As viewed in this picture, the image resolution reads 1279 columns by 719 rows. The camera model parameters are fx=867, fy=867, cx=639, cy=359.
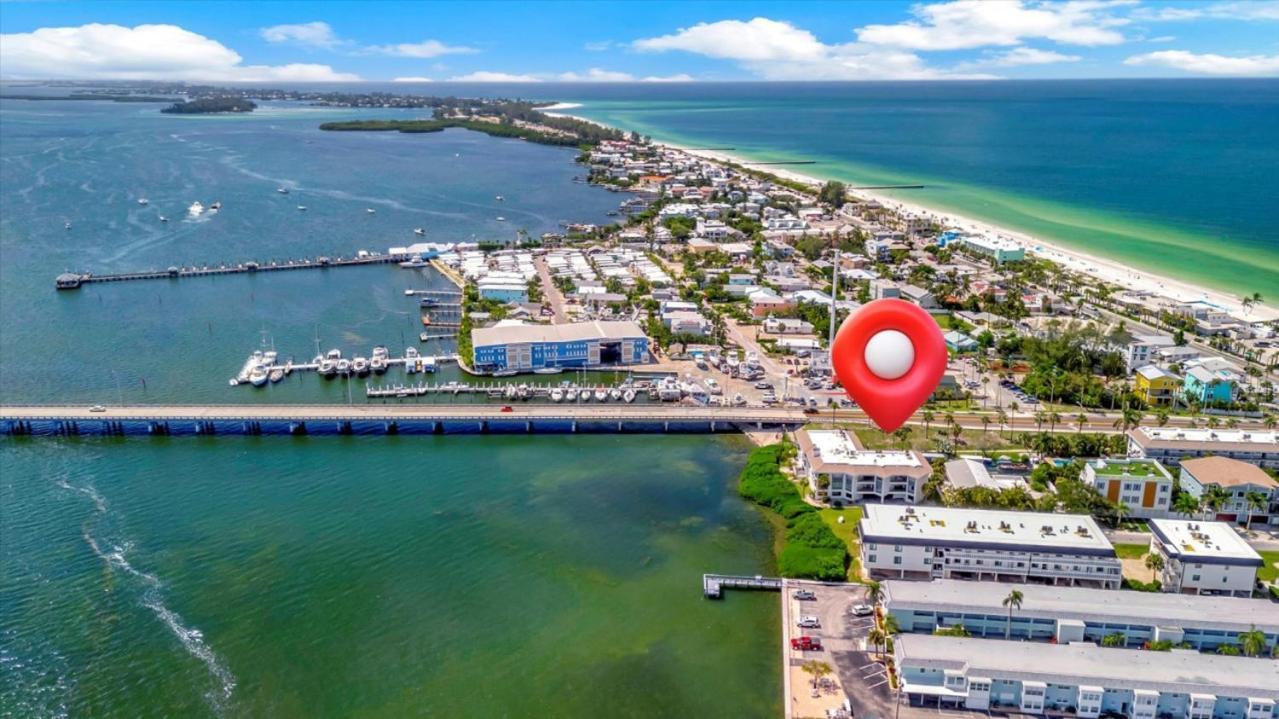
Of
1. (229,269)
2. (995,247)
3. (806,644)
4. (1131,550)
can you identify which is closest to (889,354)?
(806,644)

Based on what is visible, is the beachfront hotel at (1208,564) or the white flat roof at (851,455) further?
the white flat roof at (851,455)

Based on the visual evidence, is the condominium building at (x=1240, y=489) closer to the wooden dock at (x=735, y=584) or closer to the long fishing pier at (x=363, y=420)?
the long fishing pier at (x=363, y=420)

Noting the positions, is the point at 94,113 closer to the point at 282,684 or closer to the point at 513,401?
the point at 513,401

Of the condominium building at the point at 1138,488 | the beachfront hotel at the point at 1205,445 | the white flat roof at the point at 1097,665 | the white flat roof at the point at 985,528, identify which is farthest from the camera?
the beachfront hotel at the point at 1205,445

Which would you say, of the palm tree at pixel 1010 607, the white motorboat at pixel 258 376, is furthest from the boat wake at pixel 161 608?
A: the palm tree at pixel 1010 607

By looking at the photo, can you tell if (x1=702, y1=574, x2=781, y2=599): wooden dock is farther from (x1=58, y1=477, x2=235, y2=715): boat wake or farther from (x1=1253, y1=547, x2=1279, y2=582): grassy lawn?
(x1=1253, y1=547, x2=1279, y2=582): grassy lawn

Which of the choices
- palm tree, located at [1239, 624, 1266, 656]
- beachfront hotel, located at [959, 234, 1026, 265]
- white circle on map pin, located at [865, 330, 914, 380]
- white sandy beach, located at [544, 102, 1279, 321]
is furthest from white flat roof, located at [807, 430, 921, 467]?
beachfront hotel, located at [959, 234, 1026, 265]
